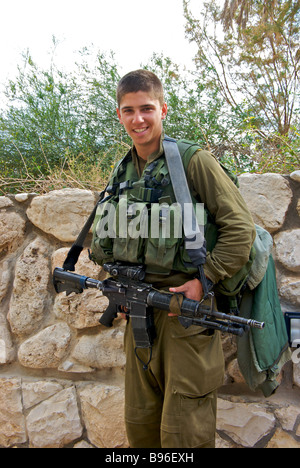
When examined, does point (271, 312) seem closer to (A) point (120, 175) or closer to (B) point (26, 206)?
(A) point (120, 175)

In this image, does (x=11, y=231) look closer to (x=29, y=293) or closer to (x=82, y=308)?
(x=29, y=293)

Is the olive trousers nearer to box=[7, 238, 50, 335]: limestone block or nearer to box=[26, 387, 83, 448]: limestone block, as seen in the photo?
box=[26, 387, 83, 448]: limestone block

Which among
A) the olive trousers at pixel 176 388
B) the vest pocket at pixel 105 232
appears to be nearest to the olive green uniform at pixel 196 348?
the olive trousers at pixel 176 388

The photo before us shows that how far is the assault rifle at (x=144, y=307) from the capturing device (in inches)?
52.7

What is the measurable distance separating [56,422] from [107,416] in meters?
0.33

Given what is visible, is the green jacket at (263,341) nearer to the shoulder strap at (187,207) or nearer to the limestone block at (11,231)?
the shoulder strap at (187,207)

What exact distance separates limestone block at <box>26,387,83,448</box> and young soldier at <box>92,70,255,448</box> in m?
0.77

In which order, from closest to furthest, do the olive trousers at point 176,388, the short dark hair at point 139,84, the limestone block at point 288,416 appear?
the olive trousers at point 176,388, the short dark hair at point 139,84, the limestone block at point 288,416

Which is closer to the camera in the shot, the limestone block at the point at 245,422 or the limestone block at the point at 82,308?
the limestone block at the point at 245,422

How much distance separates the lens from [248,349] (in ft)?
5.43

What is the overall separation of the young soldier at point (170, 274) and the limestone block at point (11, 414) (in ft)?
3.38

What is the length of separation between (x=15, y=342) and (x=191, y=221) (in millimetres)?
1625

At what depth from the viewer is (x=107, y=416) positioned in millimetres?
2209

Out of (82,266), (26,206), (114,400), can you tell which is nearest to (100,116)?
(26,206)
